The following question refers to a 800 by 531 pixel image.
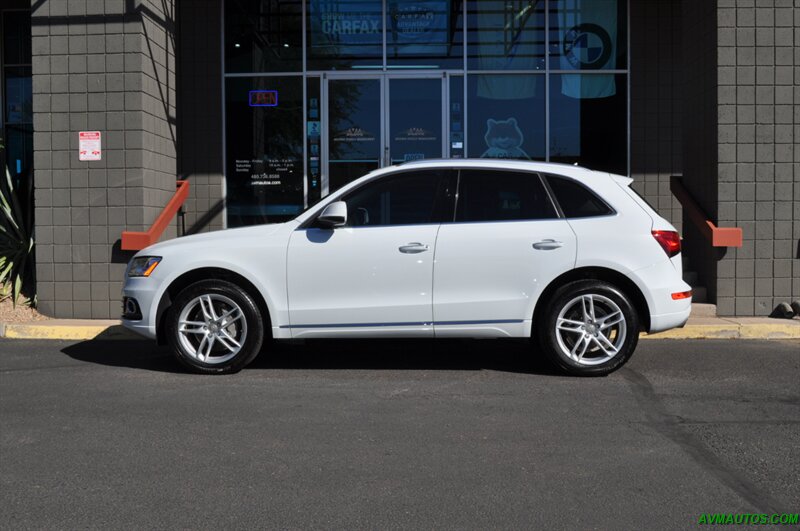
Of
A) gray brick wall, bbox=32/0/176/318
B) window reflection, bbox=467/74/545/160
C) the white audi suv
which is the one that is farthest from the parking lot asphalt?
window reflection, bbox=467/74/545/160

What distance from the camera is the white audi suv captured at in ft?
20.8

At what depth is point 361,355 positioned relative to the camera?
748 cm

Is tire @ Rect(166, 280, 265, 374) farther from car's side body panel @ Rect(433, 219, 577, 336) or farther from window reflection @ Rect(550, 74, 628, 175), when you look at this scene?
window reflection @ Rect(550, 74, 628, 175)

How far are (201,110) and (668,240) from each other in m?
8.27

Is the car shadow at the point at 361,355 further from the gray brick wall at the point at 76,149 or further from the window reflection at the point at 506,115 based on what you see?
the window reflection at the point at 506,115

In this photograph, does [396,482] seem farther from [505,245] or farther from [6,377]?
[6,377]

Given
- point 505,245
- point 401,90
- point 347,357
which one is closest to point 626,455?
point 505,245

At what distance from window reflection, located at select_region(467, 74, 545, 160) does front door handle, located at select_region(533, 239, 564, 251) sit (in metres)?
6.23

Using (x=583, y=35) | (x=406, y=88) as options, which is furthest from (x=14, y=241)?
(x=583, y=35)

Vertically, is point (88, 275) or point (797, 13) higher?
point (797, 13)

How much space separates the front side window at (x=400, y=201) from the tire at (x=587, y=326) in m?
1.25

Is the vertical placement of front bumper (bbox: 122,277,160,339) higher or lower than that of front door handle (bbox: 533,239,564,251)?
lower

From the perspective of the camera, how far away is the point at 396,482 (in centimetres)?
405

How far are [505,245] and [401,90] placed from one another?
6598mm
